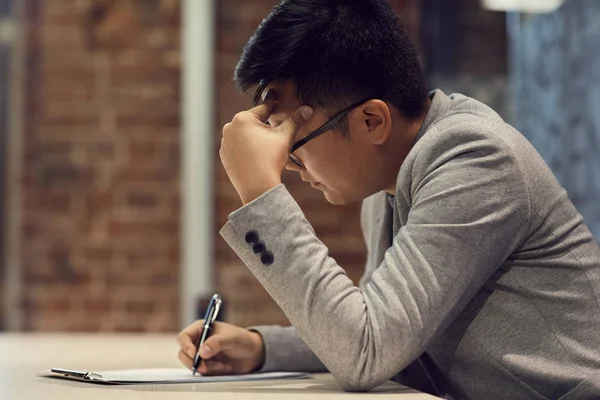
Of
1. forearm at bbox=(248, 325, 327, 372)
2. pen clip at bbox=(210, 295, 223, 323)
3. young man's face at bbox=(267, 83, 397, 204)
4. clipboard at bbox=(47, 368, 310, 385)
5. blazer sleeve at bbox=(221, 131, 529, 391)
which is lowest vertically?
forearm at bbox=(248, 325, 327, 372)

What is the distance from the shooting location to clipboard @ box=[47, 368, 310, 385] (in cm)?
108

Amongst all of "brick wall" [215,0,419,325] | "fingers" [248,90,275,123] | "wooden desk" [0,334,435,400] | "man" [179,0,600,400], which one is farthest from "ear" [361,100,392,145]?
"brick wall" [215,0,419,325]

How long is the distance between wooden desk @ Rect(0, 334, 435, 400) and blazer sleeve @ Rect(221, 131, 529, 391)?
0.06 m

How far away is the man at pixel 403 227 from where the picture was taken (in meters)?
1.01

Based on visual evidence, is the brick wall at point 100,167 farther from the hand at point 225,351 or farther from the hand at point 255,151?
the hand at point 255,151

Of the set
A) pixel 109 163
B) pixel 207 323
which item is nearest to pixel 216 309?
pixel 207 323

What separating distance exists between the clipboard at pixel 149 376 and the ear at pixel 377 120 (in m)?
0.35

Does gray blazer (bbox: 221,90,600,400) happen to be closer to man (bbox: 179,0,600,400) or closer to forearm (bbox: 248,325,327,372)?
man (bbox: 179,0,600,400)

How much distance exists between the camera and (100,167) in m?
3.11

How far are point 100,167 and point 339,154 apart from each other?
6.72 feet

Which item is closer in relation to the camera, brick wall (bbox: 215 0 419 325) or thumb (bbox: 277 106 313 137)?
thumb (bbox: 277 106 313 137)

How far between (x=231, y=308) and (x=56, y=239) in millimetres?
661

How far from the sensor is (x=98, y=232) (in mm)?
3098

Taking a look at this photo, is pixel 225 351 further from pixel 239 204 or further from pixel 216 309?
pixel 239 204
